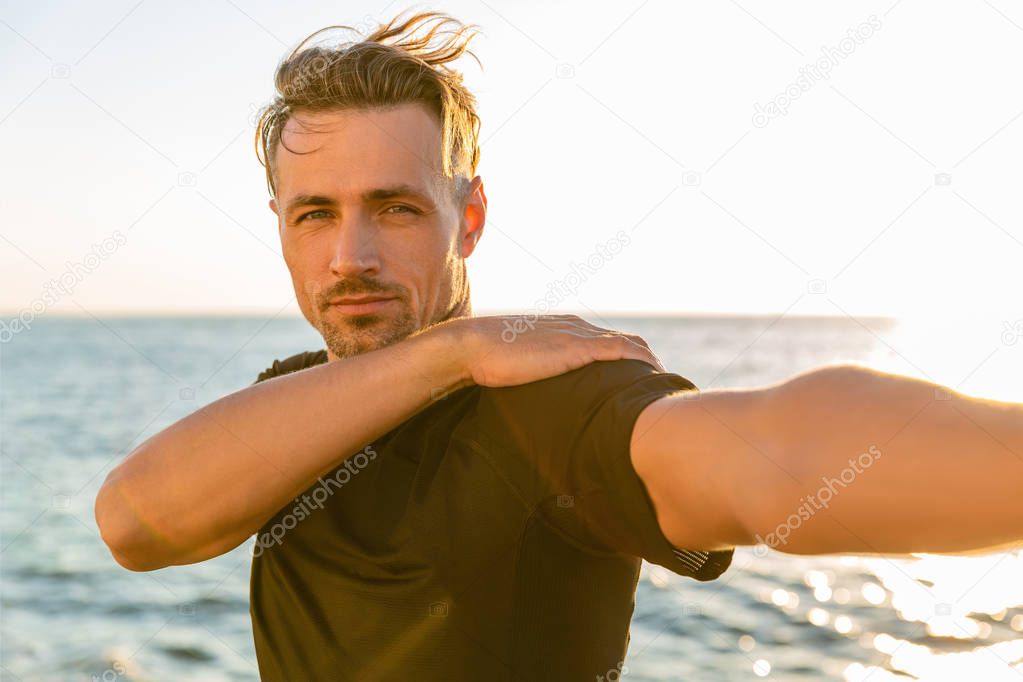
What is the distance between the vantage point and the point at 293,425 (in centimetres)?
212

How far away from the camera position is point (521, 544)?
1902 mm

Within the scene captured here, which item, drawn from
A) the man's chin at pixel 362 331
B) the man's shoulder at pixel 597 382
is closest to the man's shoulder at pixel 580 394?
the man's shoulder at pixel 597 382

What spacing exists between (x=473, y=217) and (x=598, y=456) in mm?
1761

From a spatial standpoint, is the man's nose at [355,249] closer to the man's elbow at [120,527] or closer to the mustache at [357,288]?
the mustache at [357,288]

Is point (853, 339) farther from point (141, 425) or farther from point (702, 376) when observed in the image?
point (141, 425)

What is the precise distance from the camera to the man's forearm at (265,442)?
2.12 metres

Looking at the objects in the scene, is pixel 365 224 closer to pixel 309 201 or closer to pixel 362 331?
pixel 309 201

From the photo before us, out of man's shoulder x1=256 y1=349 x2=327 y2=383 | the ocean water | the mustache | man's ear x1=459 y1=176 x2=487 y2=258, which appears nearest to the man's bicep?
the mustache

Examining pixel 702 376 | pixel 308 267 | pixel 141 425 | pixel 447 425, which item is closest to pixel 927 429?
pixel 447 425

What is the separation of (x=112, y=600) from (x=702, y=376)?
38350mm

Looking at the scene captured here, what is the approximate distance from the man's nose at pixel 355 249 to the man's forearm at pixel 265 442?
50 centimetres

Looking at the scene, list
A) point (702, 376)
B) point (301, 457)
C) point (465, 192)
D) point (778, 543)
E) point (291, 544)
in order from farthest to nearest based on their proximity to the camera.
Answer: point (702, 376)
point (465, 192)
point (291, 544)
point (301, 457)
point (778, 543)

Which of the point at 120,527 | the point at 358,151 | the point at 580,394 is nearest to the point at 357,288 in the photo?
the point at 358,151

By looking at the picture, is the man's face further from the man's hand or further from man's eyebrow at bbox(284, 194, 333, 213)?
the man's hand
